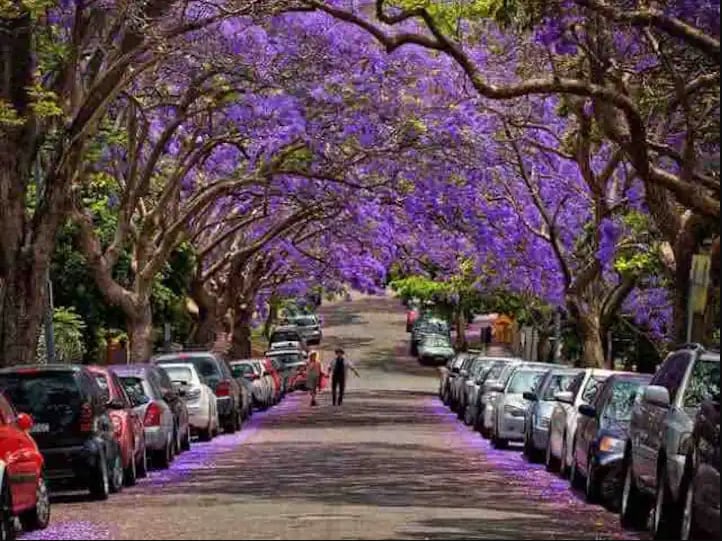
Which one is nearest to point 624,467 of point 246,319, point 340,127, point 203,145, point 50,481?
point 50,481

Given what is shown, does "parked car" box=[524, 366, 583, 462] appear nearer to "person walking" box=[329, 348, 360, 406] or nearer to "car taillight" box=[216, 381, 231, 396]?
"car taillight" box=[216, 381, 231, 396]

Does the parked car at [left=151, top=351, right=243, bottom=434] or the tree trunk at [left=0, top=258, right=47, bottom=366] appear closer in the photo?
the tree trunk at [left=0, top=258, right=47, bottom=366]

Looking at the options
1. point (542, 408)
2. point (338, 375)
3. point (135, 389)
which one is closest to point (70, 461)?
point (135, 389)

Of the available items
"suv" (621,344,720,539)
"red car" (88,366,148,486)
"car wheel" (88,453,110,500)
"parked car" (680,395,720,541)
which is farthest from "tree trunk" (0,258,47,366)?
"parked car" (680,395,720,541)

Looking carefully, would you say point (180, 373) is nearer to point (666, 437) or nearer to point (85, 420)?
point (85, 420)

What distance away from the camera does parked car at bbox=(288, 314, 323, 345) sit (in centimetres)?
9125

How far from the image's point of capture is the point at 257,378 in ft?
156

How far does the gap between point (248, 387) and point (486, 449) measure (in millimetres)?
13009

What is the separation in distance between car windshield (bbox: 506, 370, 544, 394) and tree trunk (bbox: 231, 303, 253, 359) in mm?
30298

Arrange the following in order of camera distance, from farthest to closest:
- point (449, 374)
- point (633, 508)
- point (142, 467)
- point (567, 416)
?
point (449, 374) < point (567, 416) < point (142, 467) < point (633, 508)

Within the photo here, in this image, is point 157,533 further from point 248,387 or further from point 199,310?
point 199,310

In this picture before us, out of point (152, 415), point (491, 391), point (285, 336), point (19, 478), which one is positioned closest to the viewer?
point (19, 478)

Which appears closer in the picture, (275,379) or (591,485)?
(591,485)

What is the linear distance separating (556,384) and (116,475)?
969 centimetres
